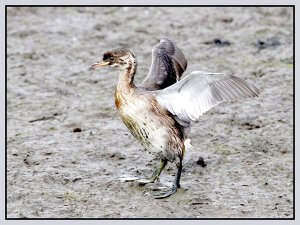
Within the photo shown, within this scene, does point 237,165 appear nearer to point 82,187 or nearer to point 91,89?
point 82,187

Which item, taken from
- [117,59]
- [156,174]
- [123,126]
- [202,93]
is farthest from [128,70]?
[123,126]

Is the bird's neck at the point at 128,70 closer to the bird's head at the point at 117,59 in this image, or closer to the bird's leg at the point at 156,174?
the bird's head at the point at 117,59

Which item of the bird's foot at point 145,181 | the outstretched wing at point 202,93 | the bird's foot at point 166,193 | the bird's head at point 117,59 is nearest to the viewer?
the outstretched wing at point 202,93

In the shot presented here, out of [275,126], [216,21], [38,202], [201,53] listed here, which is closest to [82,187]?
[38,202]

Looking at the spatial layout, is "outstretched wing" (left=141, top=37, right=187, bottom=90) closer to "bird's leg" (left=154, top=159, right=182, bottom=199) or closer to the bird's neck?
the bird's neck

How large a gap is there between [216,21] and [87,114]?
11.1ft

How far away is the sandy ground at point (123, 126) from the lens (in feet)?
26.8

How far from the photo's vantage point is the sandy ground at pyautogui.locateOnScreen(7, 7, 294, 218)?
26.8 ft

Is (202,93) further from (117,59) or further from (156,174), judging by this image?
(156,174)

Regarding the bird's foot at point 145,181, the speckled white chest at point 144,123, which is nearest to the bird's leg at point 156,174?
the bird's foot at point 145,181

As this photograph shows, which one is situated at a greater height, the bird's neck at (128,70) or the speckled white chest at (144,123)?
the bird's neck at (128,70)

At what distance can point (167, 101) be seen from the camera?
26.5 feet

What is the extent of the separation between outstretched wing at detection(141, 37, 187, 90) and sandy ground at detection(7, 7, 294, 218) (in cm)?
84

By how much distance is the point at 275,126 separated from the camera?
9742 mm
